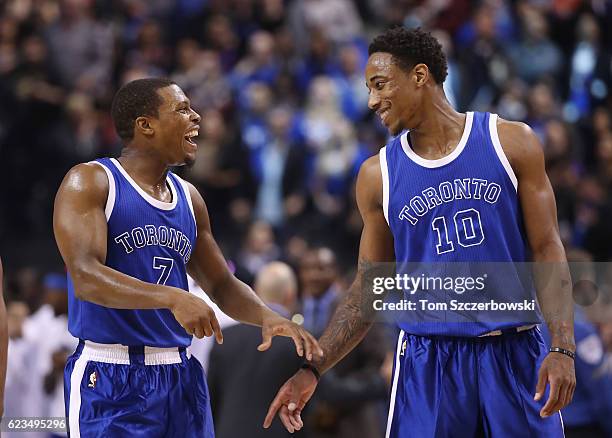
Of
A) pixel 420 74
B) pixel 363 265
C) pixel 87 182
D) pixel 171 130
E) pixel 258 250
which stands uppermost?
pixel 258 250

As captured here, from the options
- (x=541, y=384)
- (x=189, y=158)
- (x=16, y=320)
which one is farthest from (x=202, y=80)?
(x=541, y=384)

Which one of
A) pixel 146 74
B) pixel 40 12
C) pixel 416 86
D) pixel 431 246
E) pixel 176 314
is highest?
pixel 40 12

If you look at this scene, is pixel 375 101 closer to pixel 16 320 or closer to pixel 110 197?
pixel 110 197

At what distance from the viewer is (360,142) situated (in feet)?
41.9

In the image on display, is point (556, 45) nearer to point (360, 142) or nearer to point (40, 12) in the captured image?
point (360, 142)

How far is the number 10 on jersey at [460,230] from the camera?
494 centimetres

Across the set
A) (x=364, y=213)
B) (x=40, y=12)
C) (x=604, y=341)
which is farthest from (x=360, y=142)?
(x=364, y=213)

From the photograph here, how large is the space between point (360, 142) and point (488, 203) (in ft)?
25.8

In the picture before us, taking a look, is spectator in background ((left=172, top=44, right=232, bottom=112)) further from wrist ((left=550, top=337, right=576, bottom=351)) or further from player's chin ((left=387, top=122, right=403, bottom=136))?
wrist ((left=550, top=337, right=576, bottom=351))

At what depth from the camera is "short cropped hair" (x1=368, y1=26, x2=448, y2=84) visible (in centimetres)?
520

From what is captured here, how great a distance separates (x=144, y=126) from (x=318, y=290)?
437 cm

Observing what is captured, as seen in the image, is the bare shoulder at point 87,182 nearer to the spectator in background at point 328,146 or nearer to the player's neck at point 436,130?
the player's neck at point 436,130

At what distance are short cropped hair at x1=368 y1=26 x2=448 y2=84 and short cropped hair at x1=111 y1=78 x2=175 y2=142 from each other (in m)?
1.05

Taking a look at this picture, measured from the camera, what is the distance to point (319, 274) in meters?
9.34
